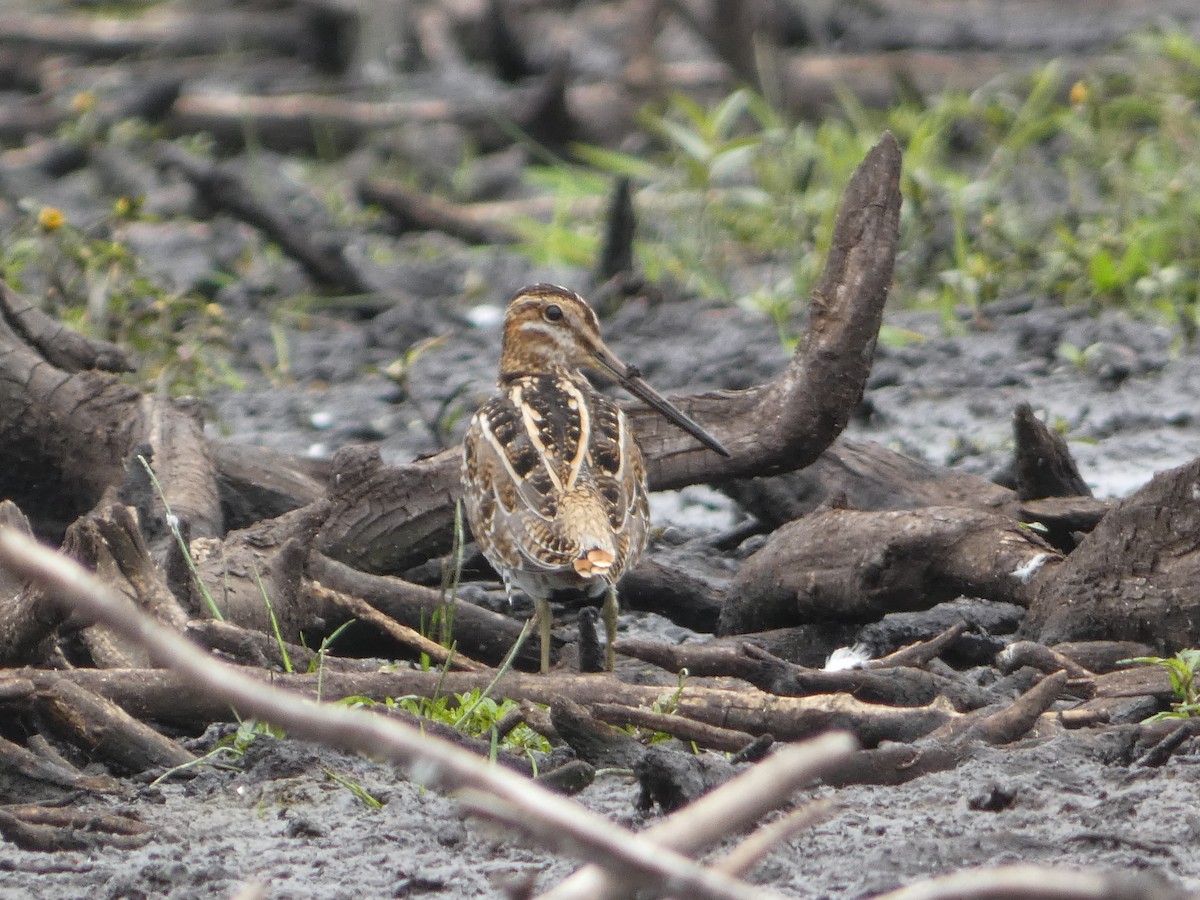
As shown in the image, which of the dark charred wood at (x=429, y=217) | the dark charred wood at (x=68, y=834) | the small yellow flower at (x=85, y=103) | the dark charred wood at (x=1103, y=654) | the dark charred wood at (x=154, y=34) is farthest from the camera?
the dark charred wood at (x=154, y=34)

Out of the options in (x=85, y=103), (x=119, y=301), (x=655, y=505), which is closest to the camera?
(x=655, y=505)

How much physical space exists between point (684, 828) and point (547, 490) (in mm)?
Result: 3514

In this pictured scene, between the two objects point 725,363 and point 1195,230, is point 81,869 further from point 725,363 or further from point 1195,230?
point 1195,230

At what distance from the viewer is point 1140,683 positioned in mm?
4133

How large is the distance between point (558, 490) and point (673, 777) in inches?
65.2

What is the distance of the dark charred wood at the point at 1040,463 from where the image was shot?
528 centimetres

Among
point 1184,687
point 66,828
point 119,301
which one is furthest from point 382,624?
point 119,301

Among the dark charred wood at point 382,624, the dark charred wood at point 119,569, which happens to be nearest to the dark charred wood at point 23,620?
the dark charred wood at point 119,569

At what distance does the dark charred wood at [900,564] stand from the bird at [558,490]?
17.8 inches

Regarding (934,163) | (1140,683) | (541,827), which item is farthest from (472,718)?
(934,163)

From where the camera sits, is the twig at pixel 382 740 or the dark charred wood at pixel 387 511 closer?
the twig at pixel 382 740

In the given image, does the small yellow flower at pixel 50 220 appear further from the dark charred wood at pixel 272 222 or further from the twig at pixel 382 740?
the twig at pixel 382 740

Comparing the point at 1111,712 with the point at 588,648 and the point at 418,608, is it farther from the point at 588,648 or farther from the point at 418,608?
the point at 418,608

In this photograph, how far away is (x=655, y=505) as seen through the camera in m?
6.95
